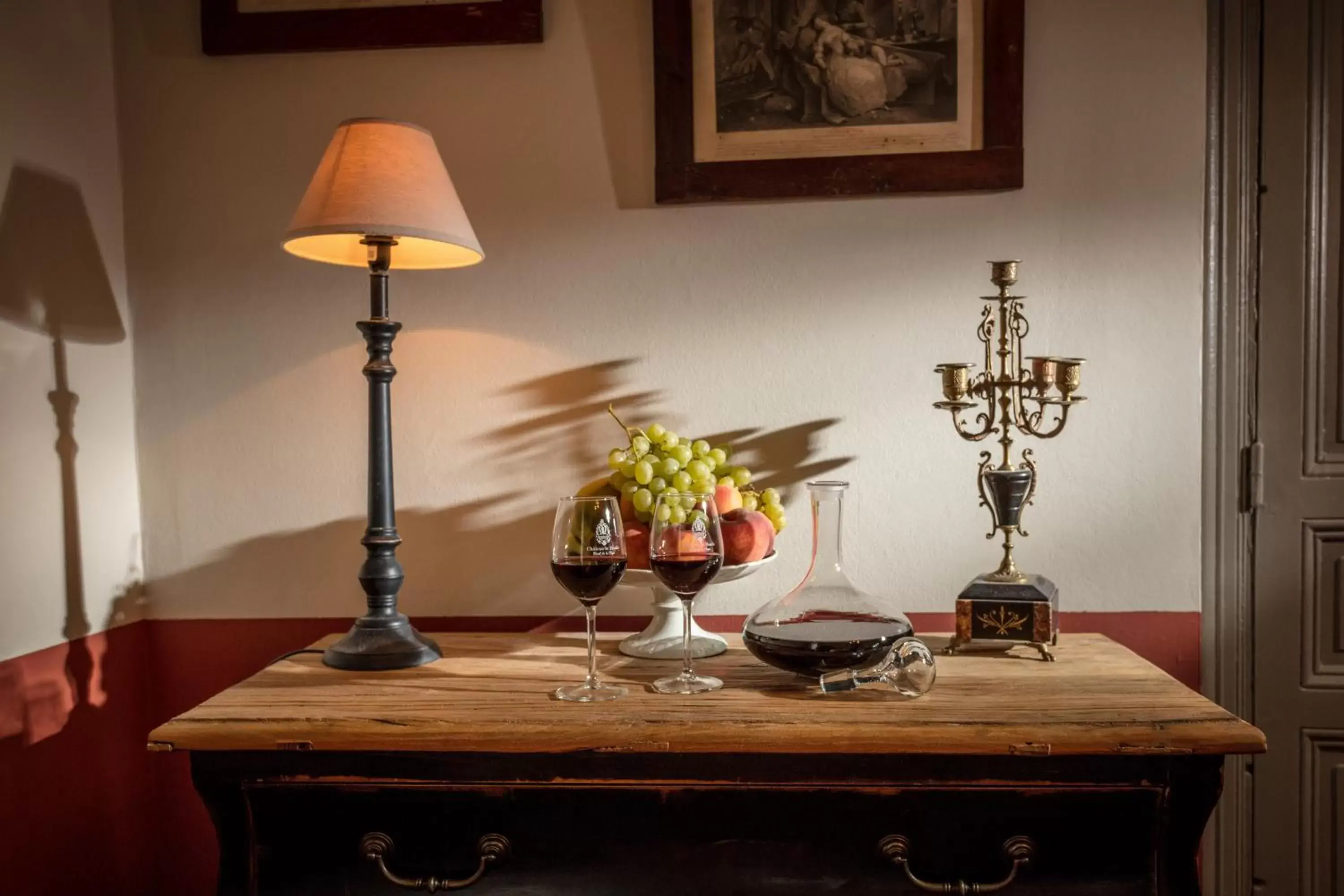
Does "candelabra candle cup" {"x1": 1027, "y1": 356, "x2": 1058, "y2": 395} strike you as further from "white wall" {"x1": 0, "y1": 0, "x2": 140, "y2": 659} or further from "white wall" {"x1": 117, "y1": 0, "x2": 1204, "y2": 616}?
"white wall" {"x1": 0, "y1": 0, "x2": 140, "y2": 659}

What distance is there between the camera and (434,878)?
1.16 metres

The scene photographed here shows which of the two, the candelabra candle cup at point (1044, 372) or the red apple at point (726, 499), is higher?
the candelabra candle cup at point (1044, 372)

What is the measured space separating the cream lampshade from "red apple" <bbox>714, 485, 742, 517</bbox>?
1.75 ft

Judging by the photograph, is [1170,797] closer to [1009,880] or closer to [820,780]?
[1009,880]

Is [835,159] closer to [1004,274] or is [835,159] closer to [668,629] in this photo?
[1004,274]

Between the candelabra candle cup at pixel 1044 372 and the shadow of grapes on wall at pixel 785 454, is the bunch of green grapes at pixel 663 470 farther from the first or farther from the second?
the candelabra candle cup at pixel 1044 372

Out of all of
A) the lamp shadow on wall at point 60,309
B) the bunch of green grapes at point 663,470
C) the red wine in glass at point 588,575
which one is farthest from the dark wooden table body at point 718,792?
the lamp shadow on wall at point 60,309

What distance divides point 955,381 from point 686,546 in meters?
0.57

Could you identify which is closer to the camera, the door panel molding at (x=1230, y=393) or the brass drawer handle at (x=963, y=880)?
the brass drawer handle at (x=963, y=880)

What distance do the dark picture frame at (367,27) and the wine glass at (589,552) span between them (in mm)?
960

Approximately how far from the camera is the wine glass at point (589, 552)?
120cm

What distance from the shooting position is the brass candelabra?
1415 millimetres

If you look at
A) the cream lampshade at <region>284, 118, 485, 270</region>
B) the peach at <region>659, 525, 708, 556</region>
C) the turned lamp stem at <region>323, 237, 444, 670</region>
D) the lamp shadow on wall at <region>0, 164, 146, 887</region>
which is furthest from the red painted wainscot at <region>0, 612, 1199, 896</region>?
the cream lampshade at <region>284, 118, 485, 270</region>

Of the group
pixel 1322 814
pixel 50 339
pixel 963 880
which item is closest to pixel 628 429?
pixel 963 880
